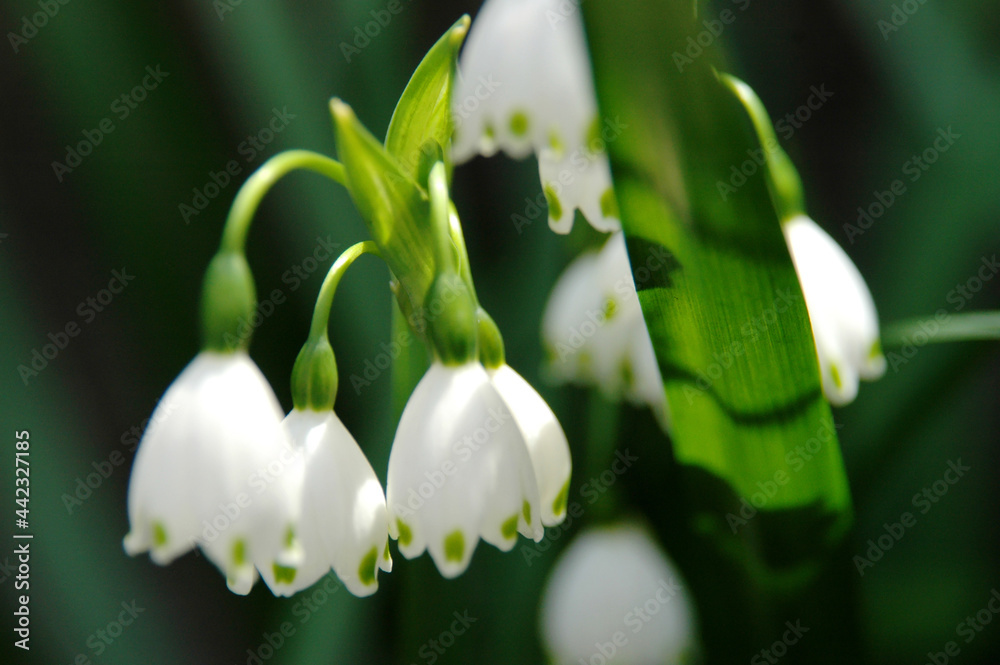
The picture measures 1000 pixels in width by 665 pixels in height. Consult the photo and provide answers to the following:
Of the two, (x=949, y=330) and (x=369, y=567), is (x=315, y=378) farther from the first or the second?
(x=949, y=330)

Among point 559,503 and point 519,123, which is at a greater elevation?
point 519,123

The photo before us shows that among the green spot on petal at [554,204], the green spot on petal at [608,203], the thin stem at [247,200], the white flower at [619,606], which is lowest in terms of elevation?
Result: the white flower at [619,606]

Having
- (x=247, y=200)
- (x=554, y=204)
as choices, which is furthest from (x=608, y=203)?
(x=247, y=200)

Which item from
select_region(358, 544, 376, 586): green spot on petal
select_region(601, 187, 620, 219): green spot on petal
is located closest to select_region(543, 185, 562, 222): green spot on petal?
select_region(601, 187, 620, 219): green spot on petal

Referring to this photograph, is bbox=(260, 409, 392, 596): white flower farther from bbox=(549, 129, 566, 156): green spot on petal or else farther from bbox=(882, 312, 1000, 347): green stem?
bbox=(882, 312, 1000, 347): green stem

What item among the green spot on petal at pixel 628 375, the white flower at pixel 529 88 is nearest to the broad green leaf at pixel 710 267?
the white flower at pixel 529 88

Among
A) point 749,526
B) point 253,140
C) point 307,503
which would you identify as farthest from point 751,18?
point 307,503

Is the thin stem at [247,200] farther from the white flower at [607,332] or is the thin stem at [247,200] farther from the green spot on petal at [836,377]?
the green spot on petal at [836,377]
